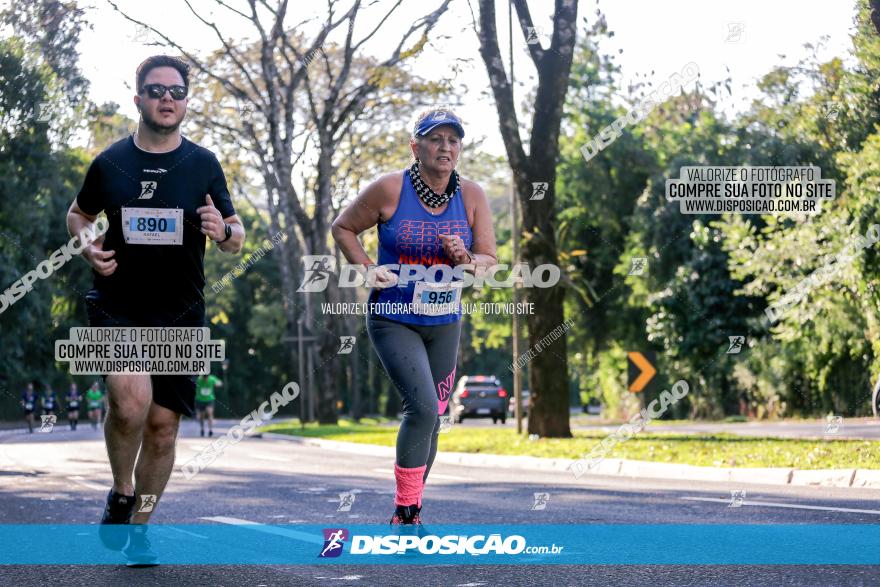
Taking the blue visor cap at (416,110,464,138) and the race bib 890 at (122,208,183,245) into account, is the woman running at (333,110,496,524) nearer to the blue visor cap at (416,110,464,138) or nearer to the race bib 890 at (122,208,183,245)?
the blue visor cap at (416,110,464,138)

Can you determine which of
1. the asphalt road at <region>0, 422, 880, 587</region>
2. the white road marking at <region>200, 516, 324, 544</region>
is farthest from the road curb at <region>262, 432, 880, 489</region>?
the white road marking at <region>200, 516, 324, 544</region>

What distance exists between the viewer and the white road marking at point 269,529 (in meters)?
6.91

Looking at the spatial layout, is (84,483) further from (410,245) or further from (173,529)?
(410,245)

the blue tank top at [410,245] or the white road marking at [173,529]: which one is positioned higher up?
the blue tank top at [410,245]

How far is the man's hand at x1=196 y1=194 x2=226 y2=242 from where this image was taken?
5547 mm

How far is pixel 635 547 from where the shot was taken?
6246 mm

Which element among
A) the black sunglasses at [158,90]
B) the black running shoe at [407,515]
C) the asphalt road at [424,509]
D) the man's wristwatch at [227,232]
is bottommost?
the asphalt road at [424,509]

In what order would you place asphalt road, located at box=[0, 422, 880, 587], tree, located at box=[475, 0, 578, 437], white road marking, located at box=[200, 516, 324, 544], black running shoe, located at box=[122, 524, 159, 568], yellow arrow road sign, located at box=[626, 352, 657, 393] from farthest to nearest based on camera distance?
yellow arrow road sign, located at box=[626, 352, 657, 393] < tree, located at box=[475, 0, 578, 437] < white road marking, located at box=[200, 516, 324, 544] < black running shoe, located at box=[122, 524, 159, 568] < asphalt road, located at box=[0, 422, 880, 587]

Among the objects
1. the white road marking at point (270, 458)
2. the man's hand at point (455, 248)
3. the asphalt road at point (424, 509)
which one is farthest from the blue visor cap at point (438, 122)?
the white road marking at point (270, 458)

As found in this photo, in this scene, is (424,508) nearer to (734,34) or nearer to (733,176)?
(734,34)

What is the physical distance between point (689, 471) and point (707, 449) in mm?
2618

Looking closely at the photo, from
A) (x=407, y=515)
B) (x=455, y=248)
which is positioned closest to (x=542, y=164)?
(x=455, y=248)

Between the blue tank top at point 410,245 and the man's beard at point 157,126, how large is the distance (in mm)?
1032

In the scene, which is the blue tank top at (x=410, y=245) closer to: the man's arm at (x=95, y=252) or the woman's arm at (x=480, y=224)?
the woman's arm at (x=480, y=224)
